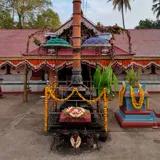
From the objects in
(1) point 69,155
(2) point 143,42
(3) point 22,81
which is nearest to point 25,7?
(3) point 22,81

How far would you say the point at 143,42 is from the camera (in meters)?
12.9

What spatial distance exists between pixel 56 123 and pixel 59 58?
5.19 meters

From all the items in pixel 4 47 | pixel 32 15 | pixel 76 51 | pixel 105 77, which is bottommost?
pixel 105 77

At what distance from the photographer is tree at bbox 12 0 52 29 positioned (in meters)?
20.5

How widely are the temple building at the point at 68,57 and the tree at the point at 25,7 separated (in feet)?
23.4

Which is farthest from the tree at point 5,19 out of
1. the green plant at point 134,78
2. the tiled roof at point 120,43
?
the green plant at point 134,78

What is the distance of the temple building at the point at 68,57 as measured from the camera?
9164 mm

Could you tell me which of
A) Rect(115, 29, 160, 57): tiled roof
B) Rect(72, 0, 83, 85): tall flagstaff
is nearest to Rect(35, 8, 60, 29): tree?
Rect(115, 29, 160, 57): tiled roof

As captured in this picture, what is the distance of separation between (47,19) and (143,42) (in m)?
14.2

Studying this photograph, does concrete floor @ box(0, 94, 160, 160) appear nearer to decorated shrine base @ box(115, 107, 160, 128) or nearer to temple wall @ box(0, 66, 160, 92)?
decorated shrine base @ box(115, 107, 160, 128)

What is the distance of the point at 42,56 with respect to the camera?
30.5 ft

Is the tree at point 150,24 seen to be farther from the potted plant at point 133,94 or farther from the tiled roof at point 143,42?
the potted plant at point 133,94

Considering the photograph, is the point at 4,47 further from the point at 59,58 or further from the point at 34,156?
the point at 34,156

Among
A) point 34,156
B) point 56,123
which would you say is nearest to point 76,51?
point 56,123
